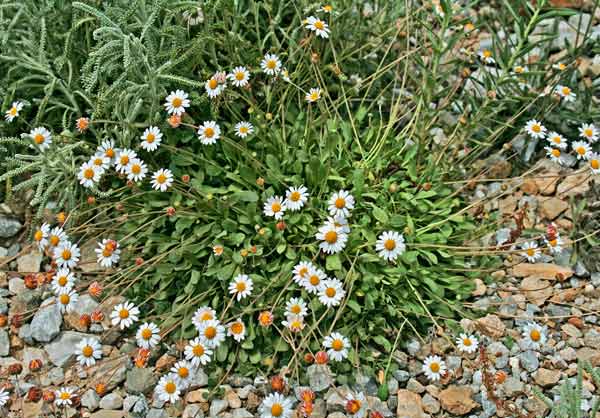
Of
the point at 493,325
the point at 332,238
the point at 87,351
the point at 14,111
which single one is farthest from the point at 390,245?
the point at 14,111

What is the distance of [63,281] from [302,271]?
1003 millimetres

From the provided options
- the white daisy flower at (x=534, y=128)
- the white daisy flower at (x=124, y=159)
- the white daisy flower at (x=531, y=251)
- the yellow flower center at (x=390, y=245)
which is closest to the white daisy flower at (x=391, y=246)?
the yellow flower center at (x=390, y=245)

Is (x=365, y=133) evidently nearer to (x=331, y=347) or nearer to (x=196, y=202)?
(x=196, y=202)

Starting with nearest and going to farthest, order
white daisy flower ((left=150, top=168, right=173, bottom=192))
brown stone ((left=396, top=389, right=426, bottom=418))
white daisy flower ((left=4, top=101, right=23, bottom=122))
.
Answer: brown stone ((left=396, top=389, right=426, bottom=418)), white daisy flower ((left=150, top=168, right=173, bottom=192)), white daisy flower ((left=4, top=101, right=23, bottom=122))

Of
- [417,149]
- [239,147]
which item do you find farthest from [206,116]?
[417,149]

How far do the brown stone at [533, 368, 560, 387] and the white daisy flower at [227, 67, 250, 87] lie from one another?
5.95 feet

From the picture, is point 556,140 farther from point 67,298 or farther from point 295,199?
point 67,298

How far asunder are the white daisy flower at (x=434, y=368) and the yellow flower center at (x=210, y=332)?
87cm

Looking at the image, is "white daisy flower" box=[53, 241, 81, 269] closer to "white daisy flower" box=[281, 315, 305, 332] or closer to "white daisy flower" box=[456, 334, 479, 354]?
"white daisy flower" box=[281, 315, 305, 332]

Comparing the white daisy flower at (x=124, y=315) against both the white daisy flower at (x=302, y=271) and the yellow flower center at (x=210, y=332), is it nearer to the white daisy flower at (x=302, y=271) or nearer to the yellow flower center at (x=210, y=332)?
the yellow flower center at (x=210, y=332)

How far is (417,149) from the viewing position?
349 cm

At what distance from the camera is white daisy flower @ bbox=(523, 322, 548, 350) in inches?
116

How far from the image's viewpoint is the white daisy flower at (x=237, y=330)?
2857 mm

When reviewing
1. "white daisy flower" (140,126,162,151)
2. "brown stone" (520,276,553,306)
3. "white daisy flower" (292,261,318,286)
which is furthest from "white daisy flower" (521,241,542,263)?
"white daisy flower" (140,126,162,151)
